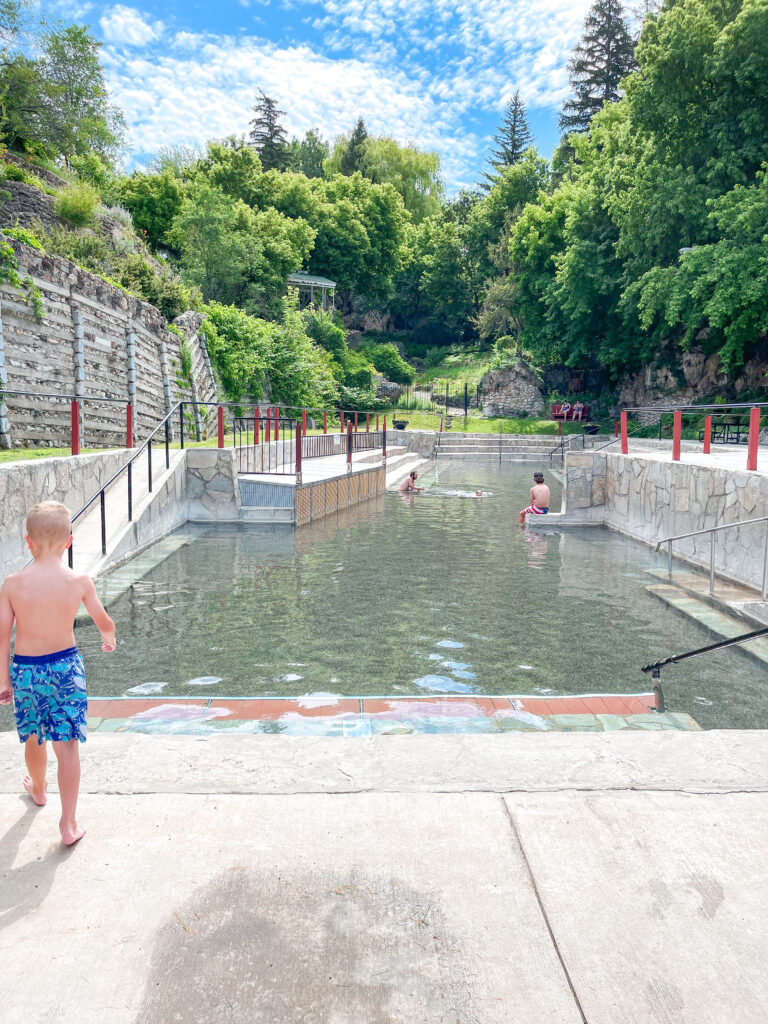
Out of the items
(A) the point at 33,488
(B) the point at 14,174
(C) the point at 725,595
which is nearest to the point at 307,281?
(B) the point at 14,174

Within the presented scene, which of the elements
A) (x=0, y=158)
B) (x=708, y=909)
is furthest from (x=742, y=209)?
(x=708, y=909)

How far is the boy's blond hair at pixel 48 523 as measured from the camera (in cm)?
322

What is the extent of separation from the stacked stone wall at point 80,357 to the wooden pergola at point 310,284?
31171mm

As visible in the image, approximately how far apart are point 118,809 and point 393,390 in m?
46.5

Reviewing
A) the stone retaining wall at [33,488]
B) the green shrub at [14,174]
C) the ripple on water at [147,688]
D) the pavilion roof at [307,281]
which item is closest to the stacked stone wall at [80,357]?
the stone retaining wall at [33,488]

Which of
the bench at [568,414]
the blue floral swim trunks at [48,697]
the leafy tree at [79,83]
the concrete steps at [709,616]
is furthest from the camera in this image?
the bench at [568,414]

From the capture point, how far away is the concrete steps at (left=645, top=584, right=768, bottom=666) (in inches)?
280

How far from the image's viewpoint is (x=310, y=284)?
172 feet

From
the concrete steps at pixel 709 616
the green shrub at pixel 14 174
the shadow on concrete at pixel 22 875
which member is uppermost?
the green shrub at pixel 14 174

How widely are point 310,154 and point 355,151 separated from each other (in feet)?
25.5

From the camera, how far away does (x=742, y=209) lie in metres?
26.2

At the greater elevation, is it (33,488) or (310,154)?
(310,154)

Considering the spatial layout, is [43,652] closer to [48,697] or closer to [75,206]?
[48,697]

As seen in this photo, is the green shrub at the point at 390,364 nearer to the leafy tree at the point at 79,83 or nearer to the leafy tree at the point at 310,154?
the leafy tree at the point at 79,83
